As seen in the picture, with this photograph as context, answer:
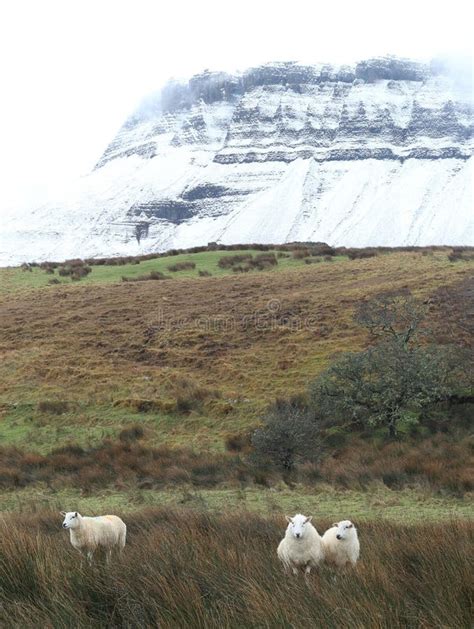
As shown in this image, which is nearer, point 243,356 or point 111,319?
point 243,356

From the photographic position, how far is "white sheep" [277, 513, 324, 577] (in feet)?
24.4

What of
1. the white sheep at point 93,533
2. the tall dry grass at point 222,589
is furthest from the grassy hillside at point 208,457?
the white sheep at point 93,533

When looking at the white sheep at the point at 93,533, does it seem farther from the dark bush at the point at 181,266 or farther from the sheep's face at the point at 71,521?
the dark bush at the point at 181,266

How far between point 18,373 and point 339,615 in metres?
24.4

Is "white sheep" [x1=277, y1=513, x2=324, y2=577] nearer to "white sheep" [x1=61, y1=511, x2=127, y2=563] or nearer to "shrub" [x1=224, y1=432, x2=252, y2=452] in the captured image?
"white sheep" [x1=61, y1=511, x2=127, y2=563]

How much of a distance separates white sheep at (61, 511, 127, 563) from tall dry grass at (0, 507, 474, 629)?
5.45 feet

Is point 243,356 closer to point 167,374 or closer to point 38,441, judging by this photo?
point 167,374

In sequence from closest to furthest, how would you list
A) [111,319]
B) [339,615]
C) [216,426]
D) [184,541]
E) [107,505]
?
[339,615] < [184,541] < [107,505] < [216,426] < [111,319]

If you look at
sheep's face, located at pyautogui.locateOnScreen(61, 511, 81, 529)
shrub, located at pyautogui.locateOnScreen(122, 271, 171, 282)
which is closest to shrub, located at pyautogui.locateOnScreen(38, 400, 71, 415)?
sheep's face, located at pyautogui.locateOnScreen(61, 511, 81, 529)

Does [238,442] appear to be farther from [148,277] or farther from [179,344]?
[148,277]

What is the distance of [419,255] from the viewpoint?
151ft

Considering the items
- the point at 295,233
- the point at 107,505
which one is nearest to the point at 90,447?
the point at 107,505

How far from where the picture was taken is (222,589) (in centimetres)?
511

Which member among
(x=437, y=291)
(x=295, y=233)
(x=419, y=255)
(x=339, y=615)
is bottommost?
(x=295, y=233)
